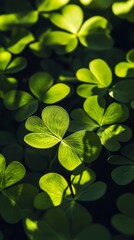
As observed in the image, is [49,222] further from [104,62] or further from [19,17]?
[19,17]

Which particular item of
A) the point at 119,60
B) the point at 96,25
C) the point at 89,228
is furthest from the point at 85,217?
the point at 96,25

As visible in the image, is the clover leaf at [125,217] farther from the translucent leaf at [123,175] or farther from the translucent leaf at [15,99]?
the translucent leaf at [15,99]

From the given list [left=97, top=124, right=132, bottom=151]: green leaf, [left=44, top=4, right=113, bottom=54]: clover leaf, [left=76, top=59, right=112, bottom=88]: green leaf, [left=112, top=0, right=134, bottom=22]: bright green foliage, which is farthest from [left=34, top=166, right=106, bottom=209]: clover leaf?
[left=112, top=0, right=134, bottom=22]: bright green foliage

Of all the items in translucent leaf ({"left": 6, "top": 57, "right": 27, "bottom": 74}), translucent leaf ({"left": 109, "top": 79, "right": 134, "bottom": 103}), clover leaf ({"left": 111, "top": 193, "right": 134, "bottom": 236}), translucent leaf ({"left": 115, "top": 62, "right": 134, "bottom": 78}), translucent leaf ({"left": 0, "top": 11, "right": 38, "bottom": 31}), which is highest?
translucent leaf ({"left": 0, "top": 11, "right": 38, "bottom": 31})

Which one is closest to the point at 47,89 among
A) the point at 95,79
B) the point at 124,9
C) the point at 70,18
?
the point at 95,79

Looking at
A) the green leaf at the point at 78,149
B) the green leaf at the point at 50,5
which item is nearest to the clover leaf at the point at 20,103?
the green leaf at the point at 78,149

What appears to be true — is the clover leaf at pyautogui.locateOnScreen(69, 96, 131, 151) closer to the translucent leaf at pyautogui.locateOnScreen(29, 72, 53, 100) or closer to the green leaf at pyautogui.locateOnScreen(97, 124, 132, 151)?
the green leaf at pyautogui.locateOnScreen(97, 124, 132, 151)

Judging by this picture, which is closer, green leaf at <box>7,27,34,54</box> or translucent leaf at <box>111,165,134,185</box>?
translucent leaf at <box>111,165,134,185</box>
